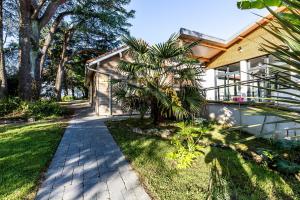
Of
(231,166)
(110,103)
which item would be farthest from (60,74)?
(231,166)

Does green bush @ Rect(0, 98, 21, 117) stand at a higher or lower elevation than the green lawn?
higher

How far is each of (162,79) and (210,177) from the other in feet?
19.8

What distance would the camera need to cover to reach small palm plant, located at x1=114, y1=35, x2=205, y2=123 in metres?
8.70

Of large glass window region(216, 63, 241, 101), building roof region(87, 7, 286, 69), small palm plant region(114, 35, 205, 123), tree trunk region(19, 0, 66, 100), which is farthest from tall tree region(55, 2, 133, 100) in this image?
small palm plant region(114, 35, 205, 123)

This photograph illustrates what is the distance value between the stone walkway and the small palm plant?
242 centimetres

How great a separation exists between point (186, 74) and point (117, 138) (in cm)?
334

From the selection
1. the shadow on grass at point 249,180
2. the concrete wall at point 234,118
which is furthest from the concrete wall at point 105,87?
the shadow on grass at point 249,180

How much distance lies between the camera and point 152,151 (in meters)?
6.46

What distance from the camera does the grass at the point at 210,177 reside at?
3854mm

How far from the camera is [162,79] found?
9.22m

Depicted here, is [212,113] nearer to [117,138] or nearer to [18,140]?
[117,138]

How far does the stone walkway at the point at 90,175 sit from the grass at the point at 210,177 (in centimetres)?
27

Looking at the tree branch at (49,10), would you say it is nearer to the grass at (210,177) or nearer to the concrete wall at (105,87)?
the concrete wall at (105,87)

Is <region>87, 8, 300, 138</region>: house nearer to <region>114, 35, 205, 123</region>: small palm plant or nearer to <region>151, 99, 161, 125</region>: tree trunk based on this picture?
<region>114, 35, 205, 123</region>: small palm plant
